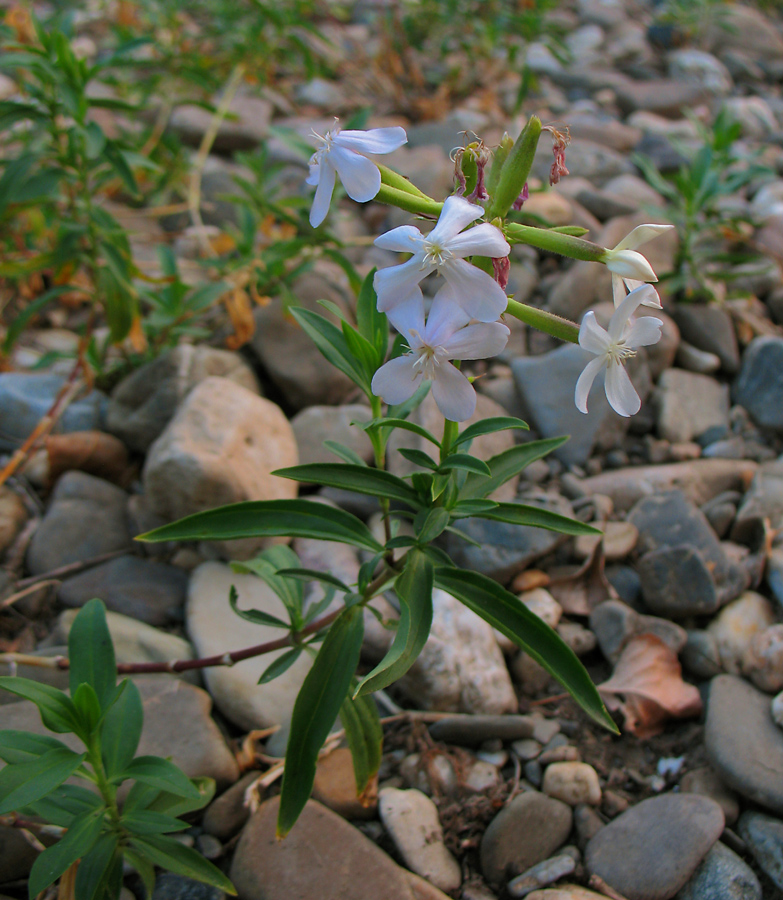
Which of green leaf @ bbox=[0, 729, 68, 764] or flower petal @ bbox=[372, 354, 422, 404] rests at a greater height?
flower petal @ bbox=[372, 354, 422, 404]

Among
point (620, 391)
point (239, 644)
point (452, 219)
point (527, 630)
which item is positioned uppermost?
point (452, 219)

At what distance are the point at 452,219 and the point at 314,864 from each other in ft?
3.69

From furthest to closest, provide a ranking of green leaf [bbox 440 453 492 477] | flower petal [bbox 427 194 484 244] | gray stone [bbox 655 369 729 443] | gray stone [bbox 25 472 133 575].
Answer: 1. gray stone [bbox 655 369 729 443]
2. gray stone [bbox 25 472 133 575]
3. green leaf [bbox 440 453 492 477]
4. flower petal [bbox 427 194 484 244]

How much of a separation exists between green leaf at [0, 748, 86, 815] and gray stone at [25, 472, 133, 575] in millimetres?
839

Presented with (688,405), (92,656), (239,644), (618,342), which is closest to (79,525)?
(239,644)

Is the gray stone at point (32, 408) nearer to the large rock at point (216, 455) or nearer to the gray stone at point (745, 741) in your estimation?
the large rock at point (216, 455)

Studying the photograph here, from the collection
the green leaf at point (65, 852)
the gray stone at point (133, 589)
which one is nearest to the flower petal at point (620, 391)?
the green leaf at point (65, 852)

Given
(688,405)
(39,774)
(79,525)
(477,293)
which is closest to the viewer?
(477,293)

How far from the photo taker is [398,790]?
4.68 feet

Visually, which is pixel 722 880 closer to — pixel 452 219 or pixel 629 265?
pixel 629 265

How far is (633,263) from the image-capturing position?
939mm

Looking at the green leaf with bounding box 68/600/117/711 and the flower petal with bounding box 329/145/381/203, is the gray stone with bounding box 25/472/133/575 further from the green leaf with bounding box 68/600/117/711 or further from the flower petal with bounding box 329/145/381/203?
the flower petal with bounding box 329/145/381/203

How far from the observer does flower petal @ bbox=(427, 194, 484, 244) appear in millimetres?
839

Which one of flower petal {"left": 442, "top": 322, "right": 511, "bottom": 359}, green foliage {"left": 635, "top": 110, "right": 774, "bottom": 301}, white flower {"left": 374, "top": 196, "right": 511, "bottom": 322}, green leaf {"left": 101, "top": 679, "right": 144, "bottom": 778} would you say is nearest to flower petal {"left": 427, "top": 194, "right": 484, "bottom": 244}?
white flower {"left": 374, "top": 196, "right": 511, "bottom": 322}
